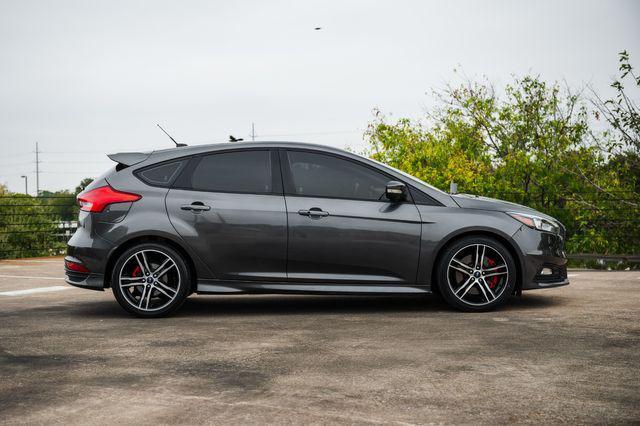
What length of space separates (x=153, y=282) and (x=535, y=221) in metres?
3.66

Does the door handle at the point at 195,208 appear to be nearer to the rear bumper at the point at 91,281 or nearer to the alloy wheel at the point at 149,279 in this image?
the alloy wheel at the point at 149,279

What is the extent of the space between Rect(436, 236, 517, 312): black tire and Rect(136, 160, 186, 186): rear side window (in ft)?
8.69

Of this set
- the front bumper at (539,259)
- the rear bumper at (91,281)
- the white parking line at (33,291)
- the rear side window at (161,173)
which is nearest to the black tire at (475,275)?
the front bumper at (539,259)

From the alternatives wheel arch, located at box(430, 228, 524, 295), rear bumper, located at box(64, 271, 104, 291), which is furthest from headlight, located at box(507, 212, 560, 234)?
rear bumper, located at box(64, 271, 104, 291)

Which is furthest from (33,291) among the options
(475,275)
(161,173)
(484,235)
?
(484,235)

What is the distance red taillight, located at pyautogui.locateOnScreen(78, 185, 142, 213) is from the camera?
719 cm

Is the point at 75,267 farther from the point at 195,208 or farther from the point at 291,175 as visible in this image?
the point at 291,175

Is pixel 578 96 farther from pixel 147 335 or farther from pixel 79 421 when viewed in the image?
pixel 79 421

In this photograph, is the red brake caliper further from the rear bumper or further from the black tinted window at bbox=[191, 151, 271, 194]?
the rear bumper

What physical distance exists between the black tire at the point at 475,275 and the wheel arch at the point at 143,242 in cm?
231

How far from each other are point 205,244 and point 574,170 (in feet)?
42.7

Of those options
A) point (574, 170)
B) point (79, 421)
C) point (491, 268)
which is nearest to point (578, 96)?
point (574, 170)

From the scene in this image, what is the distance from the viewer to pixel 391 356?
524cm

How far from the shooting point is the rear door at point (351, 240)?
23.4ft
